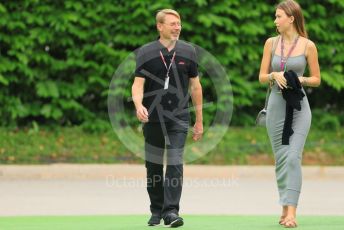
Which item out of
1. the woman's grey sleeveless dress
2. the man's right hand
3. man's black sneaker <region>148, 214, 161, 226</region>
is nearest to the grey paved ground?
man's black sneaker <region>148, 214, 161, 226</region>

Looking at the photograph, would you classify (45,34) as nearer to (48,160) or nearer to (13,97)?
(13,97)

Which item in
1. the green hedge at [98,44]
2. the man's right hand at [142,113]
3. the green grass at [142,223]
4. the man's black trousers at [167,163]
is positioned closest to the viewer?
the man's right hand at [142,113]

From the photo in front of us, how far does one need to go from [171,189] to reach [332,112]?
938cm

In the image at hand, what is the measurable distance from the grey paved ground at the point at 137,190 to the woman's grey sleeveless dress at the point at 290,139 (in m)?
1.94

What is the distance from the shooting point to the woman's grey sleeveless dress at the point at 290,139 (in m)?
8.72

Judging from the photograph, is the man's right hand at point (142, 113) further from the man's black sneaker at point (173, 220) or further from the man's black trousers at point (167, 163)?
the man's black sneaker at point (173, 220)

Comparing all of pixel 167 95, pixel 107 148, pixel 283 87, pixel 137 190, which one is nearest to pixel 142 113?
pixel 167 95

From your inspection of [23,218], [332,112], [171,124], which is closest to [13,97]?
[332,112]

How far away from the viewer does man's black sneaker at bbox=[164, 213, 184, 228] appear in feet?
28.5

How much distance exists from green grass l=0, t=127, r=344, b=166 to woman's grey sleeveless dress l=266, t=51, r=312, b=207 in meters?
6.50

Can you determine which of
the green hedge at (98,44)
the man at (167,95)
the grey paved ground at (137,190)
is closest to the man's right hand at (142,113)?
the man at (167,95)

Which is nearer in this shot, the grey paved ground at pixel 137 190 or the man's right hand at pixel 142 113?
the man's right hand at pixel 142 113

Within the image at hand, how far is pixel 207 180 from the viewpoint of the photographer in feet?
47.0

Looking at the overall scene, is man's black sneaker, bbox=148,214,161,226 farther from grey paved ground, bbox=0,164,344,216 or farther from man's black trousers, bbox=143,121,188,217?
grey paved ground, bbox=0,164,344,216
